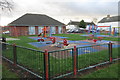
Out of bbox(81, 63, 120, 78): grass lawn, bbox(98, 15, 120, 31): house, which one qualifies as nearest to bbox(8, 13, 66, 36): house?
bbox(81, 63, 120, 78): grass lawn

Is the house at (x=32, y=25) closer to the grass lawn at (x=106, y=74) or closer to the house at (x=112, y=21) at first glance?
the grass lawn at (x=106, y=74)

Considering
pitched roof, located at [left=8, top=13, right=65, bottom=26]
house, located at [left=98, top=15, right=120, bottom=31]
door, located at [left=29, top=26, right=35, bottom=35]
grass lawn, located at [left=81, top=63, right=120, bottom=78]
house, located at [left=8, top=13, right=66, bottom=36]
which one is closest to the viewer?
grass lawn, located at [left=81, top=63, right=120, bottom=78]

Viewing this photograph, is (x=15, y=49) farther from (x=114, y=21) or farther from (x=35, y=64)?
(x=114, y=21)

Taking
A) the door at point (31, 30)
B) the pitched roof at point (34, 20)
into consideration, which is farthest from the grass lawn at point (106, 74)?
the door at point (31, 30)

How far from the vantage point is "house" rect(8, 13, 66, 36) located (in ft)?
95.6

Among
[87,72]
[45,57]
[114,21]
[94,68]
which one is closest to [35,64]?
[45,57]

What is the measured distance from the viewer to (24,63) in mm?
5836

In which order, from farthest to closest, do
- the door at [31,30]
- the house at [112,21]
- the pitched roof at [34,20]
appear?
1. the house at [112,21]
2. the door at [31,30]
3. the pitched roof at [34,20]

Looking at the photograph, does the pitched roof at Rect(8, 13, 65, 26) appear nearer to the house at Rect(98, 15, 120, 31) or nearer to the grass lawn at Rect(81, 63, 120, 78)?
the grass lawn at Rect(81, 63, 120, 78)

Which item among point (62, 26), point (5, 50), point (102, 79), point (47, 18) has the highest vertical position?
point (47, 18)

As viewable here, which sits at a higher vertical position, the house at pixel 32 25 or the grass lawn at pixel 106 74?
the house at pixel 32 25

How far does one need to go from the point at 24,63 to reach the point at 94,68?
317 cm

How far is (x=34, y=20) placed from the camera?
110 feet

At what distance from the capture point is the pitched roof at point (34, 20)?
30133 mm
